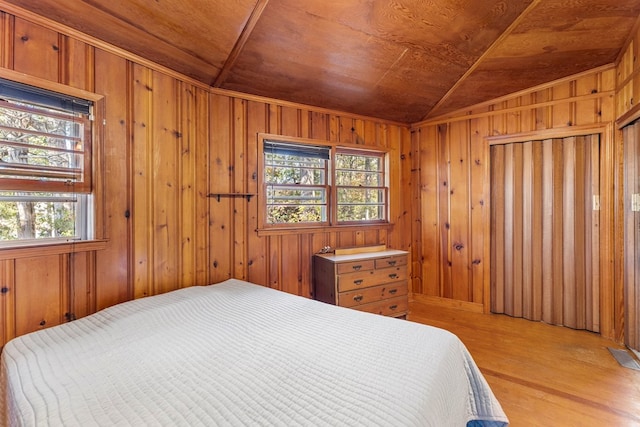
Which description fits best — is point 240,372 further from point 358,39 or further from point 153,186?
point 358,39

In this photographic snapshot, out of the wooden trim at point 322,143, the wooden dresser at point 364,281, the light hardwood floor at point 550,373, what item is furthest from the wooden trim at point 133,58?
the light hardwood floor at point 550,373

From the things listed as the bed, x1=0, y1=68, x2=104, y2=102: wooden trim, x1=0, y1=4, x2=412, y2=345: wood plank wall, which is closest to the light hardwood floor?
the bed

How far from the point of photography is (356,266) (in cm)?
271

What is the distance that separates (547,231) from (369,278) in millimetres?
1887

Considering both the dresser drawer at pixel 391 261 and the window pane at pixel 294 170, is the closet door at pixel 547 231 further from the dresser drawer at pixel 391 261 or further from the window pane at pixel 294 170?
the window pane at pixel 294 170

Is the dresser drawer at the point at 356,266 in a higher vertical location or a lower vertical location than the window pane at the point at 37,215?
lower

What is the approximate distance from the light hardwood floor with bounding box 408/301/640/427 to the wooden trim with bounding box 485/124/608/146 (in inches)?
73.3

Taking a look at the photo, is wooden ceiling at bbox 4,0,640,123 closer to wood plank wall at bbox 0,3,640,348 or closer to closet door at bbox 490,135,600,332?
wood plank wall at bbox 0,3,640,348

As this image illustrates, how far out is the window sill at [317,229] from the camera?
8.80 ft

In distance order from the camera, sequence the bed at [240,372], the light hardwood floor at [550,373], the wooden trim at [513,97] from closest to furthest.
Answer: the bed at [240,372]
the light hardwood floor at [550,373]
the wooden trim at [513,97]

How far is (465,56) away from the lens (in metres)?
2.38

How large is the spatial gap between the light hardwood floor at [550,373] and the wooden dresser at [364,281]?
0.51 meters

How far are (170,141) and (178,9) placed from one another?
863 mm

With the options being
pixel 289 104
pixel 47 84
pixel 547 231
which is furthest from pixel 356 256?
pixel 47 84
